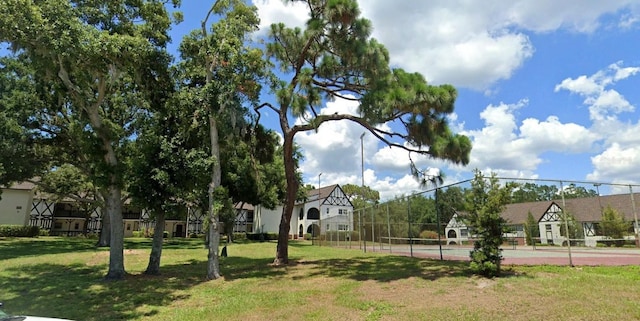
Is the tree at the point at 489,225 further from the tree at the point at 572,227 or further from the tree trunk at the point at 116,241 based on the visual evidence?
the tree trunk at the point at 116,241

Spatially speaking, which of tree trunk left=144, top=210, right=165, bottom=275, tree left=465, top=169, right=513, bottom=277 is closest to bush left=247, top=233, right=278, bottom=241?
tree trunk left=144, top=210, right=165, bottom=275

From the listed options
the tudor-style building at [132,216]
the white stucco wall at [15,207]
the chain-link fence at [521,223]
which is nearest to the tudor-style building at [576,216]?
the chain-link fence at [521,223]

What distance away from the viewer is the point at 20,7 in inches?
321

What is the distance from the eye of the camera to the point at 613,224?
1628 centimetres

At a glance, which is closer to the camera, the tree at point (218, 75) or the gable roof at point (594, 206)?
the tree at point (218, 75)

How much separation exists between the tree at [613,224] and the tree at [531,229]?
373 cm

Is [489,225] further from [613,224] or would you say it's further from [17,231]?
[17,231]

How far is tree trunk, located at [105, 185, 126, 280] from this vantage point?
1095 cm

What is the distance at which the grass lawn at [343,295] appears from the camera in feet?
20.1

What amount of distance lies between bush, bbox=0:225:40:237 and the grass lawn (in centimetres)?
2912

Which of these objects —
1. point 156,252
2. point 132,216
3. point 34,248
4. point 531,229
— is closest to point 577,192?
point 531,229

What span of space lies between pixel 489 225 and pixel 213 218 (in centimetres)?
721

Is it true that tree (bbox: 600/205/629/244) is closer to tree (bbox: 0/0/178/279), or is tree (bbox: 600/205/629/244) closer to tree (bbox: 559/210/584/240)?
tree (bbox: 559/210/584/240)

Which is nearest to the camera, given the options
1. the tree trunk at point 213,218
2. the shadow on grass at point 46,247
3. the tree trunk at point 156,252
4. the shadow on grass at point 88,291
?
the shadow on grass at point 88,291
